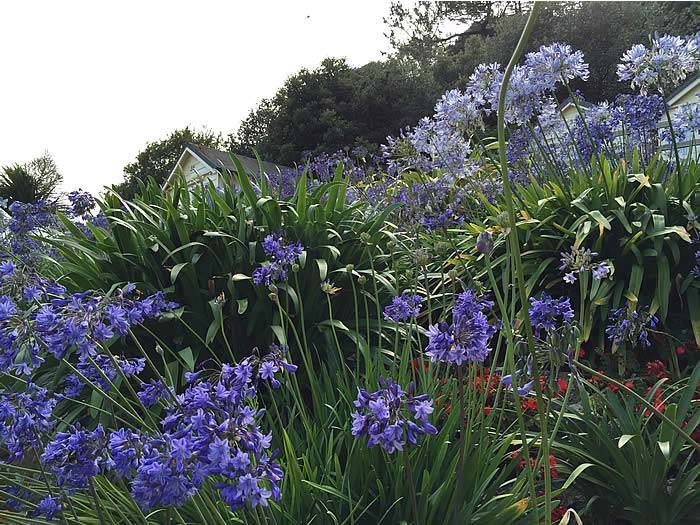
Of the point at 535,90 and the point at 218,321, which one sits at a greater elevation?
the point at 535,90

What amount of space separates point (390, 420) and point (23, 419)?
93cm

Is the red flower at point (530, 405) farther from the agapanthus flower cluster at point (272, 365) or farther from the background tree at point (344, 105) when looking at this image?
the background tree at point (344, 105)

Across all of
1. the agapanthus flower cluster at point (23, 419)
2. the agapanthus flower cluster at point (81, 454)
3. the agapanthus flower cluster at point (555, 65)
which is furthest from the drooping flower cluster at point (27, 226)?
the agapanthus flower cluster at point (555, 65)

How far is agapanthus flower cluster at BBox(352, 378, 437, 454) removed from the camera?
3.47ft

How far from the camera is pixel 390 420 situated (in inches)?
42.2

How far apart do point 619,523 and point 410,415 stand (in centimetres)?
123

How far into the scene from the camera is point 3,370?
1389 millimetres

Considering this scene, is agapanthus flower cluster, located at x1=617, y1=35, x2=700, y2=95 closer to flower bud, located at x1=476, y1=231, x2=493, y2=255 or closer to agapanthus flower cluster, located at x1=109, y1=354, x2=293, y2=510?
flower bud, located at x1=476, y1=231, x2=493, y2=255

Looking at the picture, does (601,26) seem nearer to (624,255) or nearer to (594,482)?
(624,255)

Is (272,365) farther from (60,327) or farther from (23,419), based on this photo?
(23,419)

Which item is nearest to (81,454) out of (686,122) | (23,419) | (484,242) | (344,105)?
(23,419)

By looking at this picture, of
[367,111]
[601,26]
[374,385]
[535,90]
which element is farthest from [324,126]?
[374,385]

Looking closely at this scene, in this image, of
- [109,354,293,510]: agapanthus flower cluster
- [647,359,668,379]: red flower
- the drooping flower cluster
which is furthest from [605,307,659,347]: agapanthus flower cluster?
the drooping flower cluster

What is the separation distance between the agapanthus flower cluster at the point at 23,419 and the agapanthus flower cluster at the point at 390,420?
33.6 inches
